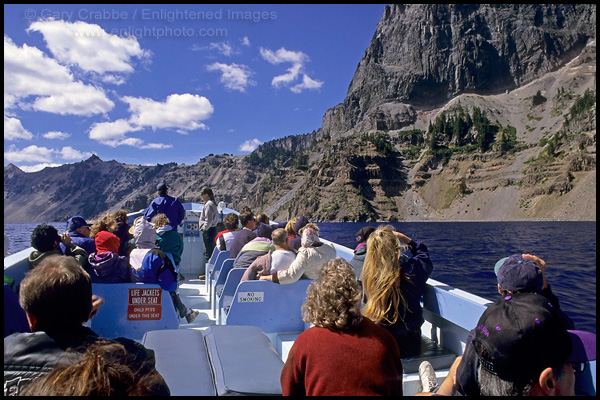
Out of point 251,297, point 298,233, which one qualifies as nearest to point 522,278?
point 251,297

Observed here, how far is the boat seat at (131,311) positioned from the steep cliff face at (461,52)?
158 meters

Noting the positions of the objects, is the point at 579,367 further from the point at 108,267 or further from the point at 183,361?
the point at 108,267

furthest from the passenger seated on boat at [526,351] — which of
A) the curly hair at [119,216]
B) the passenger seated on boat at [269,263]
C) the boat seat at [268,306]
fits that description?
the curly hair at [119,216]

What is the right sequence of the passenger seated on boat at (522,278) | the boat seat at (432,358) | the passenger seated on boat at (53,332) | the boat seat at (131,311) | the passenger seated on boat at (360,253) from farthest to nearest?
the passenger seated on boat at (360,253) < the boat seat at (131,311) < the boat seat at (432,358) < the passenger seated on boat at (522,278) < the passenger seated on boat at (53,332)

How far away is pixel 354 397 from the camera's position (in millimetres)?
1845

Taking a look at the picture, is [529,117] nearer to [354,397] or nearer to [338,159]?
[338,159]

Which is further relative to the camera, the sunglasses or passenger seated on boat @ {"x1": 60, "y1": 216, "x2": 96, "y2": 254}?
→ passenger seated on boat @ {"x1": 60, "y1": 216, "x2": 96, "y2": 254}

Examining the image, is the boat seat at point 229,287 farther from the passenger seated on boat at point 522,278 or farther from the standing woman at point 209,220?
the standing woman at point 209,220

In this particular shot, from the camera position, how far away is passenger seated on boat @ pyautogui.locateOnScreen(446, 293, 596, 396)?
186 centimetres

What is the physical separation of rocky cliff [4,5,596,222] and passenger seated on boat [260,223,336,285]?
97.7 meters

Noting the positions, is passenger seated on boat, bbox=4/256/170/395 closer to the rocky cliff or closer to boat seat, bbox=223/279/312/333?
boat seat, bbox=223/279/312/333

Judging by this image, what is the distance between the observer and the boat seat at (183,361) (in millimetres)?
1906

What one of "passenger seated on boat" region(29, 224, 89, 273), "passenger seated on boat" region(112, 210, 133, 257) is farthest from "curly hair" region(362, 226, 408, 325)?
"passenger seated on boat" region(112, 210, 133, 257)

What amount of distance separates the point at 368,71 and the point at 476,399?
18847cm
